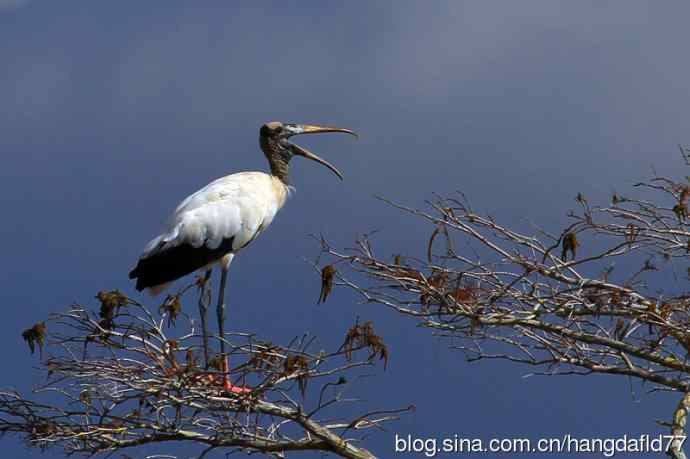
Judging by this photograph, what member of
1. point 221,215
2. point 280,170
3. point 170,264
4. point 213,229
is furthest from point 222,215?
point 280,170

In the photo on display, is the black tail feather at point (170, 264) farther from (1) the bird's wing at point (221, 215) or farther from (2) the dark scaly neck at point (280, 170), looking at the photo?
(2) the dark scaly neck at point (280, 170)

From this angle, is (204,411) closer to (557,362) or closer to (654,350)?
(557,362)

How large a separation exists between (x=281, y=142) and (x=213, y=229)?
197 cm

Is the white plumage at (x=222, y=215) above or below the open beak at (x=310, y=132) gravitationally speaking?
below

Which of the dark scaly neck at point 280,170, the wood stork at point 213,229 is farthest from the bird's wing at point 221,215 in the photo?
the dark scaly neck at point 280,170

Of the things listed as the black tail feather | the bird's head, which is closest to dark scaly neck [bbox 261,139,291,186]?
the bird's head

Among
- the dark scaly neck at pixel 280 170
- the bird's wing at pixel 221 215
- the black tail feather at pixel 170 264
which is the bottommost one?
the black tail feather at pixel 170 264

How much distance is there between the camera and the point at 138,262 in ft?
38.0

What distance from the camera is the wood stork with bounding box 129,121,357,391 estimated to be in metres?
11.6

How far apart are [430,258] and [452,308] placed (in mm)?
388

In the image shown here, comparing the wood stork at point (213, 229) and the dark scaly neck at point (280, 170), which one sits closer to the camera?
the wood stork at point (213, 229)

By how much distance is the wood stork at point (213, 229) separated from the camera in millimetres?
11602

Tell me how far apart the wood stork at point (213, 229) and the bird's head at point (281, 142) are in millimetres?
129

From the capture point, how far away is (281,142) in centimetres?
1370
